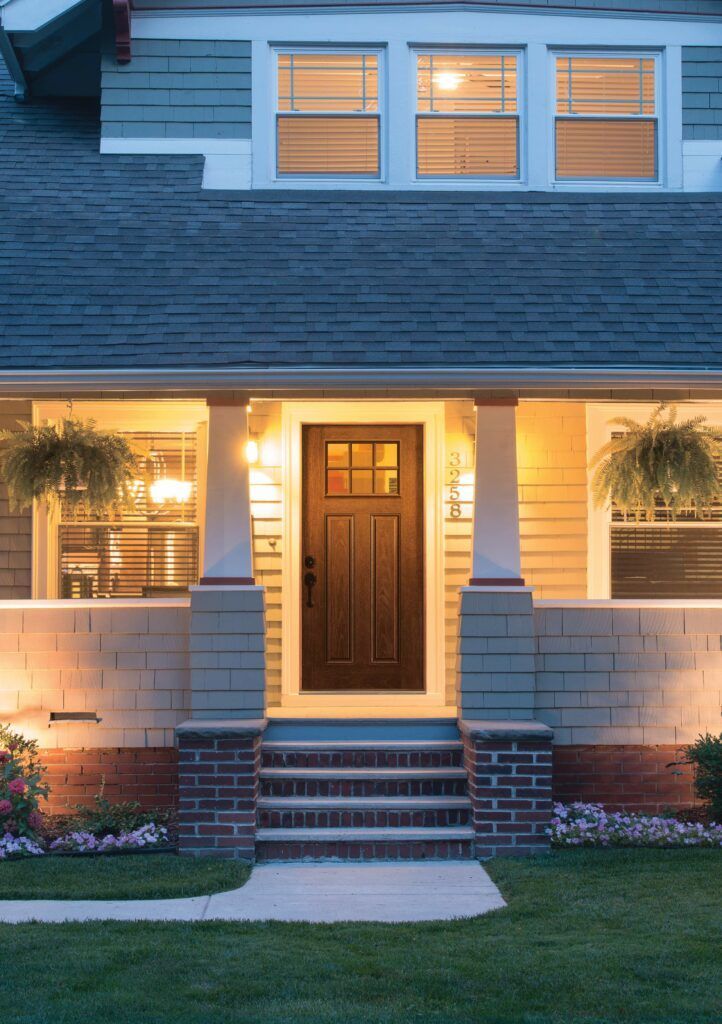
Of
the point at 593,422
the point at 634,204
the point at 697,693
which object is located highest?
the point at 634,204

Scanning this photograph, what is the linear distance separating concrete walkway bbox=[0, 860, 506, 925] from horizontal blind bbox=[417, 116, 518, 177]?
17.9ft

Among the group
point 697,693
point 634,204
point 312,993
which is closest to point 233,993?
point 312,993

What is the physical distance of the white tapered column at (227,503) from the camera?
26.9 ft

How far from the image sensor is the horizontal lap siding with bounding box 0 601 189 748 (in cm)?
836

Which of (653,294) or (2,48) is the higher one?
(2,48)

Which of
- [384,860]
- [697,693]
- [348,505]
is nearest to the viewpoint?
[384,860]

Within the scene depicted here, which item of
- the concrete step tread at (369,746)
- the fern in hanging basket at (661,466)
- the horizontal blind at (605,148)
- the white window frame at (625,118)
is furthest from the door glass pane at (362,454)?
the horizontal blind at (605,148)

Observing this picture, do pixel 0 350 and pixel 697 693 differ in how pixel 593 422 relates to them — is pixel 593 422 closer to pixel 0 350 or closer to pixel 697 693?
pixel 697 693

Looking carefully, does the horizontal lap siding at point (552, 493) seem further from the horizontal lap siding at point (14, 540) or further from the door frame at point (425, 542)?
the horizontal lap siding at point (14, 540)

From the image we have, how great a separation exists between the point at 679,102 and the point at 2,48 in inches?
213

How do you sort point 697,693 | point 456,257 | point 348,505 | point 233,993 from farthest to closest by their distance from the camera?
point 348,505 → point 456,257 → point 697,693 → point 233,993

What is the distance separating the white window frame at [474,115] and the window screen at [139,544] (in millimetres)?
3155

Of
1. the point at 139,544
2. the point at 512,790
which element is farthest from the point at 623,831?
the point at 139,544

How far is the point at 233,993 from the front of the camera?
5.07 m
